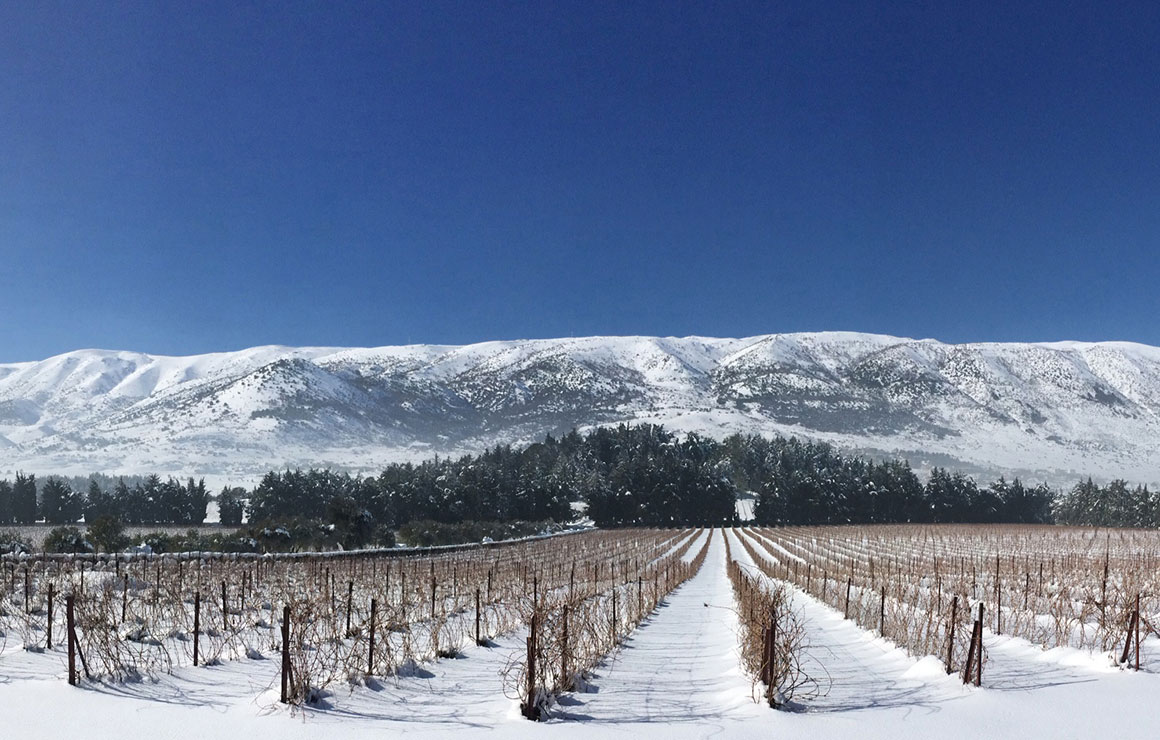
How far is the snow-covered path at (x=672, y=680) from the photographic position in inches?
324

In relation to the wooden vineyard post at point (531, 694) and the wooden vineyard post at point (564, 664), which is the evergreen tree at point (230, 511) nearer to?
the wooden vineyard post at point (564, 664)

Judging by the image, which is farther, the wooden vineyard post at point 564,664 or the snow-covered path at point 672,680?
the wooden vineyard post at point 564,664

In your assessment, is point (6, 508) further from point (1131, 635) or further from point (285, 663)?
point (1131, 635)

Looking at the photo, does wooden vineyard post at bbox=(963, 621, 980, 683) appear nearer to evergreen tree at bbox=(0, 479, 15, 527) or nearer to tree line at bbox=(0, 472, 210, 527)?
tree line at bbox=(0, 472, 210, 527)

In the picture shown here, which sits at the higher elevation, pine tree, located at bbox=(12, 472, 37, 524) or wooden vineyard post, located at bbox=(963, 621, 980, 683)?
wooden vineyard post, located at bbox=(963, 621, 980, 683)

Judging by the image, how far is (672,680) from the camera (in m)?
10.5

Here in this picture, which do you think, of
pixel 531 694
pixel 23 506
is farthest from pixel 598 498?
pixel 531 694

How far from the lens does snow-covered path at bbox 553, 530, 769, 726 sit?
8219 millimetres

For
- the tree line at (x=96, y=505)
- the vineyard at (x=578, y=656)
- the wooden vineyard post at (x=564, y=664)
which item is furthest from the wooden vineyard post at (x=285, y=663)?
the tree line at (x=96, y=505)

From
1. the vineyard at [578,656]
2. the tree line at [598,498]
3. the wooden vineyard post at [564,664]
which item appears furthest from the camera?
the tree line at [598,498]

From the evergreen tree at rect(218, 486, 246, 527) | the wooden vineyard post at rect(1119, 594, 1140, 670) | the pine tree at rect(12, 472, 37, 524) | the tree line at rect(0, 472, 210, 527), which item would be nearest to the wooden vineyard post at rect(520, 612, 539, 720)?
the wooden vineyard post at rect(1119, 594, 1140, 670)

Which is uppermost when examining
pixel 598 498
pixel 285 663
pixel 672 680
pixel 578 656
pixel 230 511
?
pixel 285 663

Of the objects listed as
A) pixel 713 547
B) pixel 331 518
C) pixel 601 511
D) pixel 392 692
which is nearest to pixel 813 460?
pixel 601 511

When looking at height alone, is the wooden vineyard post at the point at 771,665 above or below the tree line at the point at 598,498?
above
